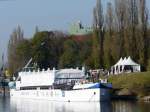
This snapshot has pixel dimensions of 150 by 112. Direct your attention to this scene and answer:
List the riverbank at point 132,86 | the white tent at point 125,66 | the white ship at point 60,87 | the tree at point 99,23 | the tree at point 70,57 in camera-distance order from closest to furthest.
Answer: the white ship at point 60,87 < the riverbank at point 132,86 < the white tent at point 125,66 < the tree at point 99,23 < the tree at point 70,57

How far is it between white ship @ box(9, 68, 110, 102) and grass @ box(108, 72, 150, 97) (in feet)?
12.2

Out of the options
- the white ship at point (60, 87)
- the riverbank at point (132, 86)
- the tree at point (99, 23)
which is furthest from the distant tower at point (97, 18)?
the riverbank at point (132, 86)

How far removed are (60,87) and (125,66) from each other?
876 cm

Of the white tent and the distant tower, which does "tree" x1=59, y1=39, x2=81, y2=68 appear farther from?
the white tent

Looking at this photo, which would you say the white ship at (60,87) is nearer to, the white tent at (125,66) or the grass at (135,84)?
the grass at (135,84)

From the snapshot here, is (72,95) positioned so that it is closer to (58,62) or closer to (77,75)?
(77,75)

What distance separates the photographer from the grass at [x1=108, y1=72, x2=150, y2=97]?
2557 inches

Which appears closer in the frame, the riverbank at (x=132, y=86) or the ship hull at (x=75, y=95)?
the ship hull at (x=75, y=95)

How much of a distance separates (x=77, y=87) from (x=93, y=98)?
7.81ft

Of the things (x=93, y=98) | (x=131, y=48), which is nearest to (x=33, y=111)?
(x=93, y=98)

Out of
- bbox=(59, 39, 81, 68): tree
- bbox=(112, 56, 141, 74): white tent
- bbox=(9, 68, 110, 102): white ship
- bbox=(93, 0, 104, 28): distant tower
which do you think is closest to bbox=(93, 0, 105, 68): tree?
bbox=(93, 0, 104, 28): distant tower

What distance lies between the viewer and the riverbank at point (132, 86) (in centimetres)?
6481

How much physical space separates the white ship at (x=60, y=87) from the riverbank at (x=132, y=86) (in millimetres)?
3617

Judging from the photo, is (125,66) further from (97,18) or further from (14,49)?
(14,49)
